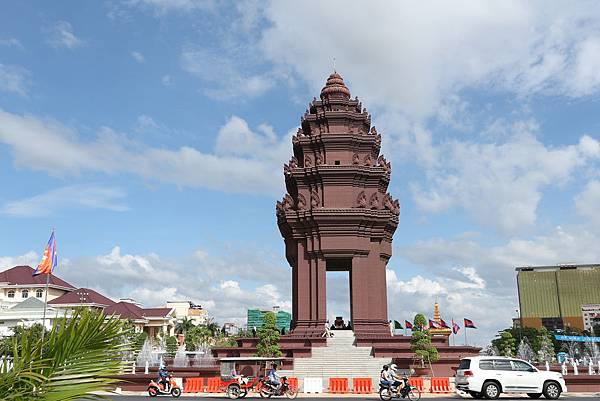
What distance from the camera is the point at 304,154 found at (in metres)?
41.6

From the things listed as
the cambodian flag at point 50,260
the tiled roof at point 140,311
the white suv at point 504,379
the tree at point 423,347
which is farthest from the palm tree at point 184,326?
the white suv at point 504,379

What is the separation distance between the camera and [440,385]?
27203 millimetres

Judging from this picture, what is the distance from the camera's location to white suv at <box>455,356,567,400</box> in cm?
2286

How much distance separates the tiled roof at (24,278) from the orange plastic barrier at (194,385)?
71714 millimetres

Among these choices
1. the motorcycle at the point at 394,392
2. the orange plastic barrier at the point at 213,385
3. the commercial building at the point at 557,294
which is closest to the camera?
the motorcycle at the point at 394,392

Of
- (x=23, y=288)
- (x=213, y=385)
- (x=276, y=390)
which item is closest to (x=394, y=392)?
(x=276, y=390)

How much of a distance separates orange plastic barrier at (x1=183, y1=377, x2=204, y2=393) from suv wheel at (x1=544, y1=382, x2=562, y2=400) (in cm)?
1539

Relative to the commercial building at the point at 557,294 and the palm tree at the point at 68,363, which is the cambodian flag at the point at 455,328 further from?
the commercial building at the point at 557,294

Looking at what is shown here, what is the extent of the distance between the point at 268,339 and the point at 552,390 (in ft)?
49.3

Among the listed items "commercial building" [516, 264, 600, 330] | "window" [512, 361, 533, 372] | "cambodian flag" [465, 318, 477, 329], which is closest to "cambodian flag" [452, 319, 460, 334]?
"cambodian flag" [465, 318, 477, 329]

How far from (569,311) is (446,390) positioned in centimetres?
17210

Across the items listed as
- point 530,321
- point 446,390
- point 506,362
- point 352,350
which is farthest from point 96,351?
point 530,321

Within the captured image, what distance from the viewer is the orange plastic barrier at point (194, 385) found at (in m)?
27.4

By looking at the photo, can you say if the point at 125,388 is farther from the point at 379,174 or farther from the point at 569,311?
the point at 569,311
